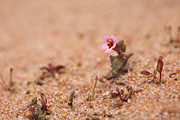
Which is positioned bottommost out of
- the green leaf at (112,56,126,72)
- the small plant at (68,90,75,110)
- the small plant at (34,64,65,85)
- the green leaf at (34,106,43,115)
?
the green leaf at (34,106,43,115)

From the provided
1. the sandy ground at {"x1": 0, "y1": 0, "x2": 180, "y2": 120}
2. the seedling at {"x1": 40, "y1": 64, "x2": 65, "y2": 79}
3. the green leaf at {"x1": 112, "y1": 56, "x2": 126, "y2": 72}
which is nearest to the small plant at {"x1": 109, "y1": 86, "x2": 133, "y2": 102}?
the sandy ground at {"x1": 0, "y1": 0, "x2": 180, "y2": 120}

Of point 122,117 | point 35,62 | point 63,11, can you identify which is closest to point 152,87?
point 122,117

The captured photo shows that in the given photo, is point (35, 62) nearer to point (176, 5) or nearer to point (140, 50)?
point (140, 50)

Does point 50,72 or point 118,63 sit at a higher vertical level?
Answer: point 50,72

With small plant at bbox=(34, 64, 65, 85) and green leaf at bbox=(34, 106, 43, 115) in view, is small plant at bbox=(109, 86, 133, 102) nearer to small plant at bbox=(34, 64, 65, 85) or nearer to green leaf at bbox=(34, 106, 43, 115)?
green leaf at bbox=(34, 106, 43, 115)

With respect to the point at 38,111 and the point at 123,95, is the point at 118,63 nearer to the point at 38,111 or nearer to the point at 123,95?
the point at 123,95

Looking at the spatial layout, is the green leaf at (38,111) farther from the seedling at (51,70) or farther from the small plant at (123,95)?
the seedling at (51,70)

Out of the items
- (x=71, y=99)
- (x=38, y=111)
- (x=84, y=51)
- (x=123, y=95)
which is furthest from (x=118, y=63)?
(x=84, y=51)

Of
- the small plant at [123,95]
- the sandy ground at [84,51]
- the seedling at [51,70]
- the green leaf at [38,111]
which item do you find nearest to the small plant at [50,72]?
the seedling at [51,70]
